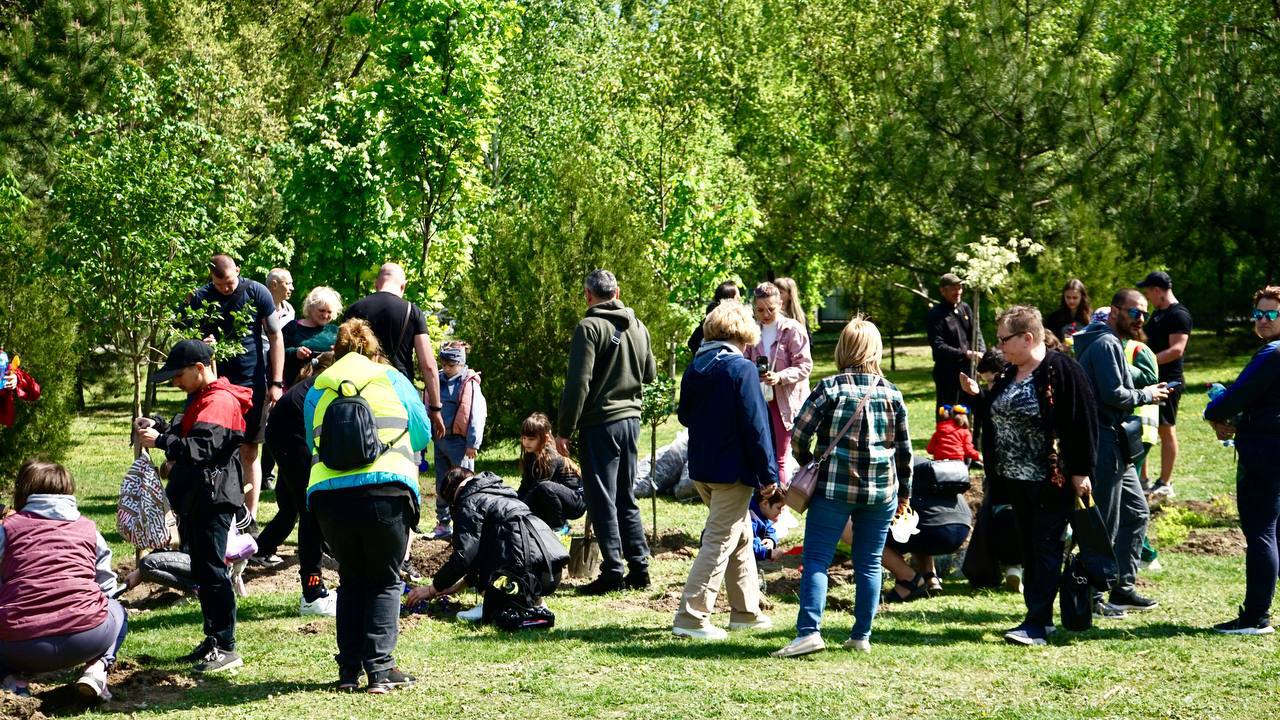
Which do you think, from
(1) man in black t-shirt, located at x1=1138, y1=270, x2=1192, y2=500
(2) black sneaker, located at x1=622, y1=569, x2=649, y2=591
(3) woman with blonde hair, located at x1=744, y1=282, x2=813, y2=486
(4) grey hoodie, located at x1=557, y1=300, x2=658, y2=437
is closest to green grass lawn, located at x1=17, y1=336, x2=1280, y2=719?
(2) black sneaker, located at x1=622, y1=569, x2=649, y2=591

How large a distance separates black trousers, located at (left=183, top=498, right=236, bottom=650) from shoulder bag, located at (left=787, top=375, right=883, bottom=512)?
311cm

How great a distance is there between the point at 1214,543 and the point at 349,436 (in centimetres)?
739

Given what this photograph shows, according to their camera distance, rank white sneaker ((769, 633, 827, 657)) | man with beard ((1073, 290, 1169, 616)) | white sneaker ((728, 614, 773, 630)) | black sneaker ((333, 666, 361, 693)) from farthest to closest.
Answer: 1. man with beard ((1073, 290, 1169, 616))
2. white sneaker ((728, 614, 773, 630))
3. white sneaker ((769, 633, 827, 657))
4. black sneaker ((333, 666, 361, 693))

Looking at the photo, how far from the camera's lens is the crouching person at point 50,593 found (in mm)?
5910

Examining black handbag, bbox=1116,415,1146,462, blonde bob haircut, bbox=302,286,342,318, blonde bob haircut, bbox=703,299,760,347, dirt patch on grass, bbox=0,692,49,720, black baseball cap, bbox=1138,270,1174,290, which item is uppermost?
black baseball cap, bbox=1138,270,1174,290

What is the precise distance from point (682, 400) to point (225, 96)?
49.1 ft

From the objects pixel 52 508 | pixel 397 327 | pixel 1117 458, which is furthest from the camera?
pixel 397 327

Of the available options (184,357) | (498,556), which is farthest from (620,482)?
(184,357)

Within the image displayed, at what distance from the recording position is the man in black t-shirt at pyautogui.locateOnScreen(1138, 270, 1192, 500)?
11.3m

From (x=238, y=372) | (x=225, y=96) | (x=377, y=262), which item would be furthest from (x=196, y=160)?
(x=225, y=96)

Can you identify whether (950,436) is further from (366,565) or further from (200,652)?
(200,652)

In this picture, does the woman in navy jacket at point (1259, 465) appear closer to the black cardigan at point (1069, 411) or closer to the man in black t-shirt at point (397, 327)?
the black cardigan at point (1069, 411)

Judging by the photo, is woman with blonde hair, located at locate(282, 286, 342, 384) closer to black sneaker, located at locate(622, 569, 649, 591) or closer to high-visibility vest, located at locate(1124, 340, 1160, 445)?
black sneaker, located at locate(622, 569, 649, 591)

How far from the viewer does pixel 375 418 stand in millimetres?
6039
